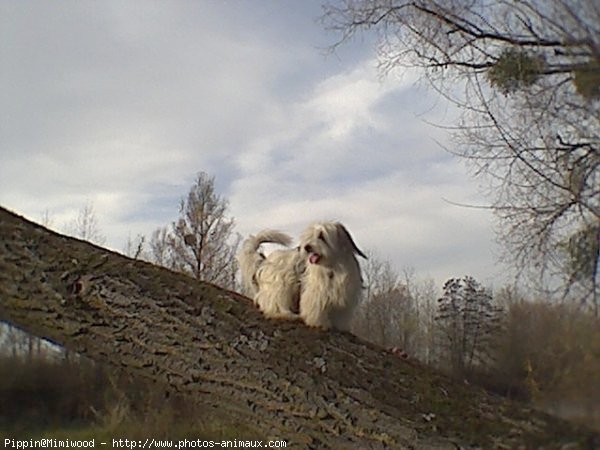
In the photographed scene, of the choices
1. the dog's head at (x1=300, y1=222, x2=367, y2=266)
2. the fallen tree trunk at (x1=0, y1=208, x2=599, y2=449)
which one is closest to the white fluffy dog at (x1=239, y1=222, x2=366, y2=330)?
the dog's head at (x1=300, y1=222, x2=367, y2=266)

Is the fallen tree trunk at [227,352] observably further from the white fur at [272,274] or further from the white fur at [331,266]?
the white fur at [331,266]

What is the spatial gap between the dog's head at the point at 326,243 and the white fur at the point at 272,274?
0.16 m

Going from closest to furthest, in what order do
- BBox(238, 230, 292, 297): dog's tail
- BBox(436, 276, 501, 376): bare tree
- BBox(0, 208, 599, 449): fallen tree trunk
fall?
1. BBox(0, 208, 599, 449): fallen tree trunk
2. BBox(436, 276, 501, 376): bare tree
3. BBox(238, 230, 292, 297): dog's tail

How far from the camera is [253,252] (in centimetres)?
414

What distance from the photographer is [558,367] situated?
2461 mm

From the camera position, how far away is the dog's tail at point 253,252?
4.05 meters

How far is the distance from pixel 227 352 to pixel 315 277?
1.49 metres

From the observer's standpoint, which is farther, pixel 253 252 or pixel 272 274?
pixel 253 252

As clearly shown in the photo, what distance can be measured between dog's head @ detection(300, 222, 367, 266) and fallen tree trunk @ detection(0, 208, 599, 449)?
3.75ft

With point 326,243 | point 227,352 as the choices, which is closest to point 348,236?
point 326,243

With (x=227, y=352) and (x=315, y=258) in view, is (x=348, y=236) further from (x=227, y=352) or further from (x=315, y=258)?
(x=227, y=352)

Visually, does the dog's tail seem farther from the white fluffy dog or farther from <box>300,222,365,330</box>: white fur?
<box>300,222,365,330</box>: white fur

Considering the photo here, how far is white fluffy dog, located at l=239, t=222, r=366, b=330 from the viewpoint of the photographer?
3309mm

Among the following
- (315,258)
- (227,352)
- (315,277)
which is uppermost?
(315,258)
